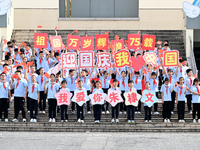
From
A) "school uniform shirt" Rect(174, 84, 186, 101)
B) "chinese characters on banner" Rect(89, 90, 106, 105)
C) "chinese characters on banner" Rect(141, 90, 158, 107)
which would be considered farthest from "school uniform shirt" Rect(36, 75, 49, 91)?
"school uniform shirt" Rect(174, 84, 186, 101)

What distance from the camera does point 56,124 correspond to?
14.5 m

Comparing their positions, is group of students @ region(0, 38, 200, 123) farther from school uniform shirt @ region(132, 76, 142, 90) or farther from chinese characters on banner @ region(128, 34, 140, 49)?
chinese characters on banner @ region(128, 34, 140, 49)

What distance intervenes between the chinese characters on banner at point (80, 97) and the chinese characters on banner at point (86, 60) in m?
1.32

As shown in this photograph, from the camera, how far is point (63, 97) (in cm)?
1495

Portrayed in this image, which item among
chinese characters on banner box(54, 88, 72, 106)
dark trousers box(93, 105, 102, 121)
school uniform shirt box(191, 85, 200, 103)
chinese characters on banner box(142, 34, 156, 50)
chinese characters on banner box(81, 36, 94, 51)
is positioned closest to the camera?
dark trousers box(93, 105, 102, 121)

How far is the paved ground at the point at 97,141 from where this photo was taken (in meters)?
11.0

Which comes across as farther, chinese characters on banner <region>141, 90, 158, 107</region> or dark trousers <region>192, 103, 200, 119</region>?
Result: dark trousers <region>192, 103, 200, 119</region>

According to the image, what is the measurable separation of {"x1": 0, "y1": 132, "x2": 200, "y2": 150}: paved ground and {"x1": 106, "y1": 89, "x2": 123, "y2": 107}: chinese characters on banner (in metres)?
1.78

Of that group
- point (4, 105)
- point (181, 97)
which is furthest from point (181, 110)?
point (4, 105)

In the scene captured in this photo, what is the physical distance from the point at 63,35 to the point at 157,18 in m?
5.32

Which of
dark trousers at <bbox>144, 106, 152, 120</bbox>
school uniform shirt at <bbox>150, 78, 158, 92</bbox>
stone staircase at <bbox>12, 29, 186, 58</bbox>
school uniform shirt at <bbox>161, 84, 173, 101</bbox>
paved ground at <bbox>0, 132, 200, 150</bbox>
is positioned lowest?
paved ground at <bbox>0, 132, 200, 150</bbox>

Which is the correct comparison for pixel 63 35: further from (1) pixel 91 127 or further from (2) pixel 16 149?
(2) pixel 16 149

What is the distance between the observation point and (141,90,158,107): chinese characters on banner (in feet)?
48.9

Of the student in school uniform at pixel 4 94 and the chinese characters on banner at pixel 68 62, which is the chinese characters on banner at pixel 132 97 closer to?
the chinese characters on banner at pixel 68 62
